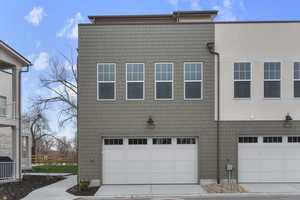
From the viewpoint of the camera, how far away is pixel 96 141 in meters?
13.4

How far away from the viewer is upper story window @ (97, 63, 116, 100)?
44.6 feet

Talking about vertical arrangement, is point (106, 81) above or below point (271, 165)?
above

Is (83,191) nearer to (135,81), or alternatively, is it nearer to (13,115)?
(135,81)

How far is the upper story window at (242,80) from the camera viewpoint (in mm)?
13508

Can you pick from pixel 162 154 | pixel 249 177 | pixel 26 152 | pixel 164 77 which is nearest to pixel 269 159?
pixel 249 177

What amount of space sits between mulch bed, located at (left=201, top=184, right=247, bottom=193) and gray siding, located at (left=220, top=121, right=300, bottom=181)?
4.52 ft

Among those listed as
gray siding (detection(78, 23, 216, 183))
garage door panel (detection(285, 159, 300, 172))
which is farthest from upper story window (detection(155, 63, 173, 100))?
garage door panel (detection(285, 159, 300, 172))

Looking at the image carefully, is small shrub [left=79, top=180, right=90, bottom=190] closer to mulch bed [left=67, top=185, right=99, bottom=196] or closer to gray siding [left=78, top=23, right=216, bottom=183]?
mulch bed [left=67, top=185, right=99, bottom=196]

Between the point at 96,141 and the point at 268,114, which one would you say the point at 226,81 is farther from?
the point at 96,141

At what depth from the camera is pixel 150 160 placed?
530 inches

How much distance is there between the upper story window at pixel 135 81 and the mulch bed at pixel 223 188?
503cm

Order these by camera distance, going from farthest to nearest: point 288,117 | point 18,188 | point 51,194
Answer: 1. point 288,117
2. point 18,188
3. point 51,194

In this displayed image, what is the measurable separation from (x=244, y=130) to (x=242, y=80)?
237 cm

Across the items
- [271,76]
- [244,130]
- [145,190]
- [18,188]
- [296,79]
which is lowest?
[18,188]
